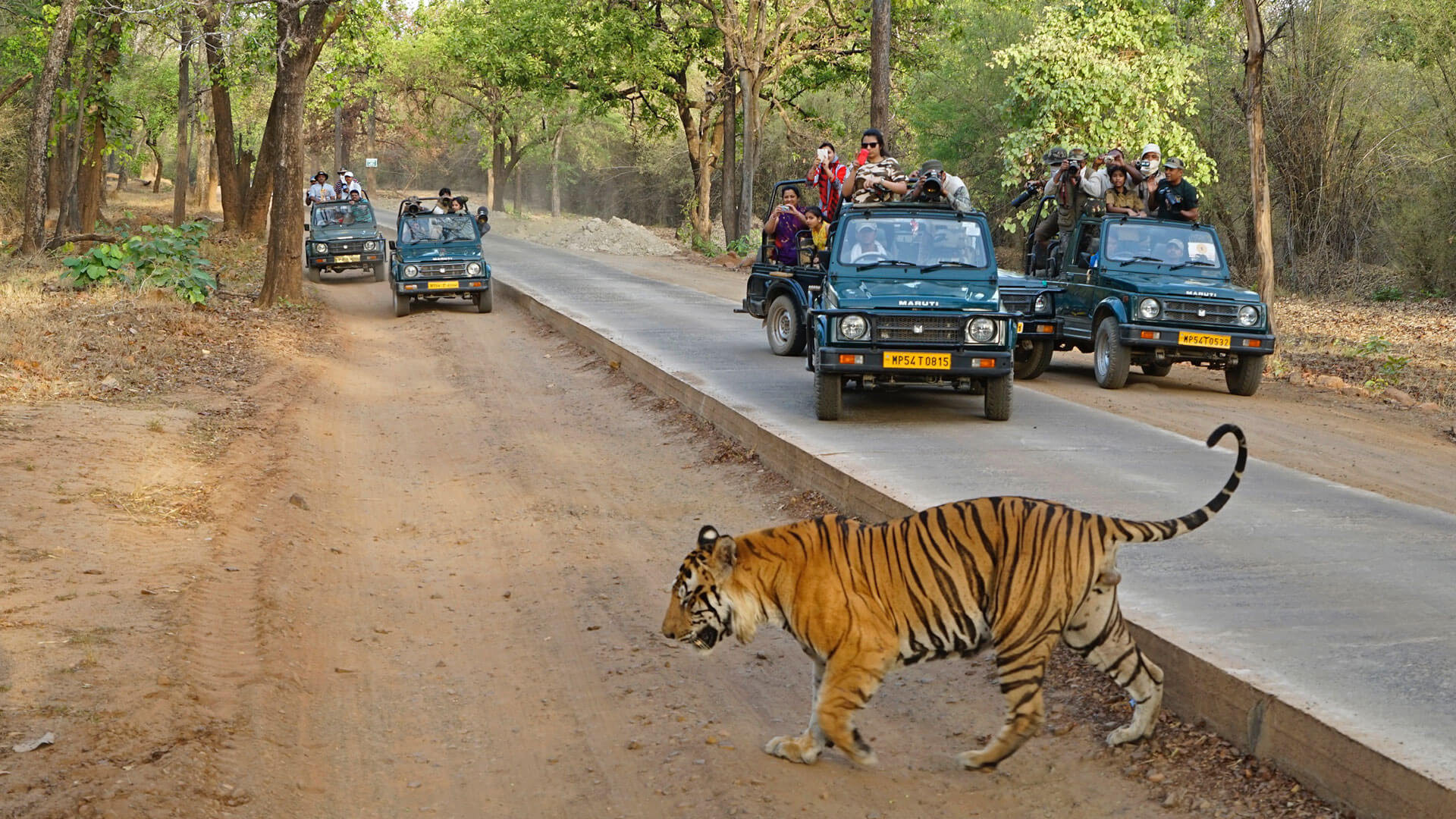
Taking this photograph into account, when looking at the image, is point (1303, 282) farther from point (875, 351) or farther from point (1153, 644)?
point (1153, 644)

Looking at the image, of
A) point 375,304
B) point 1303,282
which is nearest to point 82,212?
point 375,304

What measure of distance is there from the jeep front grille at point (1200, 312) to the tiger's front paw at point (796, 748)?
10.1 meters

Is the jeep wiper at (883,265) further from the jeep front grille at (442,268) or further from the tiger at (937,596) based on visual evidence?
the jeep front grille at (442,268)

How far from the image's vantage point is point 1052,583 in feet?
16.0

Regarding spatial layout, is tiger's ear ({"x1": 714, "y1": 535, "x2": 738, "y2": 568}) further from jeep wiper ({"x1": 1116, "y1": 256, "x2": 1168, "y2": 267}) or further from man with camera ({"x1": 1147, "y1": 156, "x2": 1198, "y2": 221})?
man with camera ({"x1": 1147, "y1": 156, "x2": 1198, "y2": 221})

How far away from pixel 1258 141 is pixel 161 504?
16.1 m

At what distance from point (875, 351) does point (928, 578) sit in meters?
6.61

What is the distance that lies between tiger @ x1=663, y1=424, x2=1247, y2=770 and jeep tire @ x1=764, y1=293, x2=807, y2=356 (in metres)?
11.2

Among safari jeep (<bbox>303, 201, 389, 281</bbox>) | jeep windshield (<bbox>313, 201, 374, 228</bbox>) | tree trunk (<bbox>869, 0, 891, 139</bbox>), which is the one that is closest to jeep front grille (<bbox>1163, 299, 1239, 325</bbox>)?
tree trunk (<bbox>869, 0, 891, 139</bbox>)

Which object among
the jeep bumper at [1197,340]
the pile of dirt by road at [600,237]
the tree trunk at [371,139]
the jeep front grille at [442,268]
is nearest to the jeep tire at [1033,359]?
the jeep bumper at [1197,340]

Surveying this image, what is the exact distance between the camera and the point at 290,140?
22578mm

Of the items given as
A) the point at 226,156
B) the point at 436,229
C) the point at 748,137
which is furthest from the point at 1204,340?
the point at 226,156

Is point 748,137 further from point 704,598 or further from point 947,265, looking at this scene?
point 704,598

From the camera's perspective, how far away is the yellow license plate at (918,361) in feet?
37.7
